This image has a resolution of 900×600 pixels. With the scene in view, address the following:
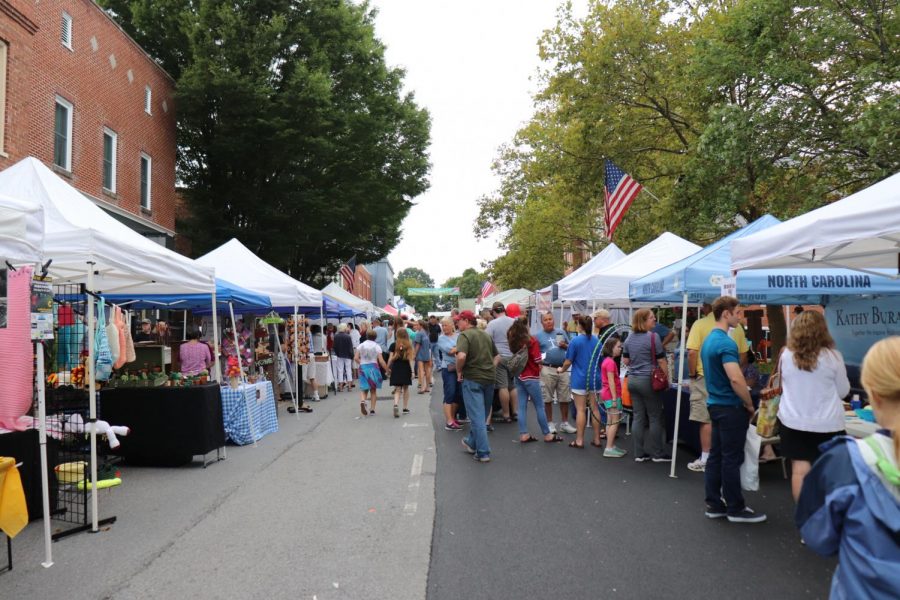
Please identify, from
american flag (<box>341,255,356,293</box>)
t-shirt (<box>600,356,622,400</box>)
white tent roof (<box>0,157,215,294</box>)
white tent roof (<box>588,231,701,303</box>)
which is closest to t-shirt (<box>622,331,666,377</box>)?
t-shirt (<box>600,356,622,400</box>)

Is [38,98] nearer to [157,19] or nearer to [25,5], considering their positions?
[25,5]

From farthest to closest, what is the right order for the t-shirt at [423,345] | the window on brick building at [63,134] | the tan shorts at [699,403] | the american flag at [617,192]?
1. the t-shirt at [423,345]
2. the window on brick building at [63,134]
3. the american flag at [617,192]
4. the tan shorts at [699,403]

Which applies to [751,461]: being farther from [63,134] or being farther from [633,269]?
[63,134]

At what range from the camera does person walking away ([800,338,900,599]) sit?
1.94 m

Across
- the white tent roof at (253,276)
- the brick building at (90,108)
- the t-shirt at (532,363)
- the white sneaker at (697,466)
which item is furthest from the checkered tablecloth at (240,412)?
the brick building at (90,108)

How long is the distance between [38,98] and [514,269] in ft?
84.5

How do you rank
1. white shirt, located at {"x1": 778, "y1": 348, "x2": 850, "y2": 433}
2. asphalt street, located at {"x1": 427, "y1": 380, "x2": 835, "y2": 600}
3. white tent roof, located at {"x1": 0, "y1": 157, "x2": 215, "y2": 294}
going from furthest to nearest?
white tent roof, located at {"x1": 0, "y1": 157, "x2": 215, "y2": 294}
white shirt, located at {"x1": 778, "y1": 348, "x2": 850, "y2": 433}
asphalt street, located at {"x1": 427, "y1": 380, "x2": 835, "y2": 600}

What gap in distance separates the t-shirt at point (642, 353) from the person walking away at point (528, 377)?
65.5 inches

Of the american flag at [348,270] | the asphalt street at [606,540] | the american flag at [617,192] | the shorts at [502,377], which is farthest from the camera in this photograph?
the american flag at [348,270]

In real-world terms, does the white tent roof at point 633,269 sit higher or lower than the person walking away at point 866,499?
higher

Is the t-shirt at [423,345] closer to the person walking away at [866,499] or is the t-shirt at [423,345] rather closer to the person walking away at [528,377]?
the person walking away at [528,377]

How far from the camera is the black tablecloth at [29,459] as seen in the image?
5.48 metres

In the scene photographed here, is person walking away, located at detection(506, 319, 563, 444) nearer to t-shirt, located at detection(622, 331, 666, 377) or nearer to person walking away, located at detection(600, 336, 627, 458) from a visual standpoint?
person walking away, located at detection(600, 336, 627, 458)

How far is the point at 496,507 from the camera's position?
5.98 m
